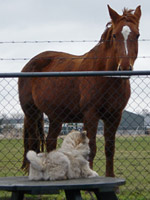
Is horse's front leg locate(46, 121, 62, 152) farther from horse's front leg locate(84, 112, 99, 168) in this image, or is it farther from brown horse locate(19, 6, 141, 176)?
horse's front leg locate(84, 112, 99, 168)

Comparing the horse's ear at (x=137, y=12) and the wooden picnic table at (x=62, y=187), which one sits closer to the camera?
the wooden picnic table at (x=62, y=187)

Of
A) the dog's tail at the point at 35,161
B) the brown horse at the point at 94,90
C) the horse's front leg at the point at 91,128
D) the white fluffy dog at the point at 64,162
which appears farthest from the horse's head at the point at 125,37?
the dog's tail at the point at 35,161

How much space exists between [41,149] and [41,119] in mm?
633

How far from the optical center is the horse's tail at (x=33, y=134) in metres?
8.05

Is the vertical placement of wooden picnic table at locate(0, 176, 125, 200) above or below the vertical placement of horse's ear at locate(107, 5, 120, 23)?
below

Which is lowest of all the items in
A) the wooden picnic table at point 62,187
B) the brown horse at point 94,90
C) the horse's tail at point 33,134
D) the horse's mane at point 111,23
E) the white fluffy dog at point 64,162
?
the wooden picnic table at point 62,187

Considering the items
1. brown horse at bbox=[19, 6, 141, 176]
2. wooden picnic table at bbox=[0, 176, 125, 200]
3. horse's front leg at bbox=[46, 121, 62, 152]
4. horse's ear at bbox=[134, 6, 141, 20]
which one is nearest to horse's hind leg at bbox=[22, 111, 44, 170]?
brown horse at bbox=[19, 6, 141, 176]

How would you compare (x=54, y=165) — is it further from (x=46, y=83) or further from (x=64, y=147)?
(x=46, y=83)

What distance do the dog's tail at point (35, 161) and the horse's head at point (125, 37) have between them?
7.18 ft

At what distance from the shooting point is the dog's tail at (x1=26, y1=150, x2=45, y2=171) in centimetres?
425

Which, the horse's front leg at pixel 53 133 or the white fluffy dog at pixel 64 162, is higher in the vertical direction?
the horse's front leg at pixel 53 133

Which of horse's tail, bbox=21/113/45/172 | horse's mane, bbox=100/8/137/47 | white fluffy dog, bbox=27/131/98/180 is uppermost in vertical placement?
horse's mane, bbox=100/8/137/47

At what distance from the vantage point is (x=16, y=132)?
22.6ft

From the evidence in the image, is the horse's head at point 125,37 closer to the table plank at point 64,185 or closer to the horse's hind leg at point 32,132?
the horse's hind leg at point 32,132
